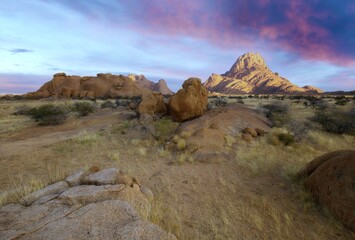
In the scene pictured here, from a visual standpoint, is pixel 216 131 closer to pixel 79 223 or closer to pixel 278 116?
pixel 278 116

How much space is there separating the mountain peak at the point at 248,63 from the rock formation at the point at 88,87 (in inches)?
4979

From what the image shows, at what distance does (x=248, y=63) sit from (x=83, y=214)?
194m

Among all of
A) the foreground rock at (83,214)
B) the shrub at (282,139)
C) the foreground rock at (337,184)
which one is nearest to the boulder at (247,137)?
the shrub at (282,139)

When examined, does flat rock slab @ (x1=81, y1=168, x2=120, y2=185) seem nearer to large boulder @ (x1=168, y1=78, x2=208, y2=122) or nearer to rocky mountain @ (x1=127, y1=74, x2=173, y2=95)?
large boulder @ (x1=168, y1=78, x2=208, y2=122)

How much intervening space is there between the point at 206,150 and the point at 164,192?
12.9 ft

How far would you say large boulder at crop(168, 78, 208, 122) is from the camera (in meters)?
16.4

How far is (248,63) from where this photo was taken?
607ft

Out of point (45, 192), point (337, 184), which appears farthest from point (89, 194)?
point (337, 184)

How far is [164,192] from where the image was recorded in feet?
22.9

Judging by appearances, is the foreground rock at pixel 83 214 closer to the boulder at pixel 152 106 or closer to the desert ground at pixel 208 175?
the desert ground at pixel 208 175

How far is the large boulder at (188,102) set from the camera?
53.9ft

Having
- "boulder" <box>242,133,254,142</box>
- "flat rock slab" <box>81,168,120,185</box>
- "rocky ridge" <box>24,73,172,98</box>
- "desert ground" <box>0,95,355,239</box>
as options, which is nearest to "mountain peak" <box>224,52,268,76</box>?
"rocky ridge" <box>24,73,172,98</box>

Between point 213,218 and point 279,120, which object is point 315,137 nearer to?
point 279,120

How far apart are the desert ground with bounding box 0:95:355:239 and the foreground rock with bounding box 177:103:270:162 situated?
9.1 inches
